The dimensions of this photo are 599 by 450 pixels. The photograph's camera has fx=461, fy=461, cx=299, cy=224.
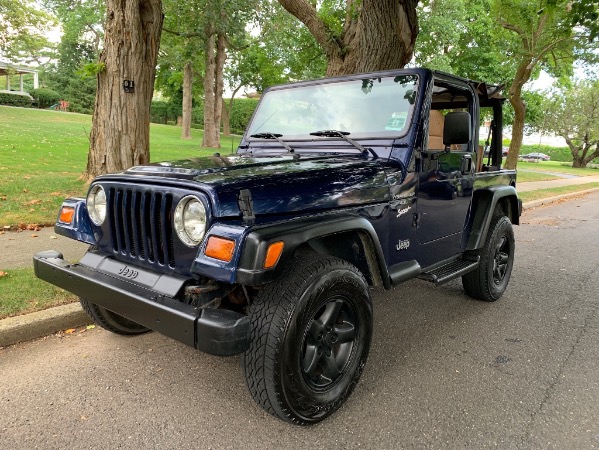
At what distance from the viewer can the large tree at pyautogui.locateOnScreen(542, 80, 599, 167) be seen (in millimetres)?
41312

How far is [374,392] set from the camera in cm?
282

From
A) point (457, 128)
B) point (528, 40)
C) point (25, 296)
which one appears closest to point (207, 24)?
point (528, 40)

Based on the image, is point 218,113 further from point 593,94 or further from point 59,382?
point 593,94

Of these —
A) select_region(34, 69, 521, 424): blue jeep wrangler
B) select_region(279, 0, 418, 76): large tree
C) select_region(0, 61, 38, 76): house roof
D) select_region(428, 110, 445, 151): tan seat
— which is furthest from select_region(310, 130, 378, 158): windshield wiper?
select_region(0, 61, 38, 76): house roof

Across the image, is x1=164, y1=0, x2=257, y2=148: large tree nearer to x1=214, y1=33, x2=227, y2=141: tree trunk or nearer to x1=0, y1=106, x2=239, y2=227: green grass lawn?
x1=214, y1=33, x2=227, y2=141: tree trunk

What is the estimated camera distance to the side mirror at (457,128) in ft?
10.6

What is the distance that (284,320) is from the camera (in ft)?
7.21

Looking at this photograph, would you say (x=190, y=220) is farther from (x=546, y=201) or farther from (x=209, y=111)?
(x=209, y=111)

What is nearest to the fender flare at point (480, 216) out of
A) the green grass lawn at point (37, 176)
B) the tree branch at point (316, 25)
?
the green grass lawn at point (37, 176)

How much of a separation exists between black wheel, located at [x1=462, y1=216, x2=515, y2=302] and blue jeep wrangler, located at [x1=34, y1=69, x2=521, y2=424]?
0.50 m

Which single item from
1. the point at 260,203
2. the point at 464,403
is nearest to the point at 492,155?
the point at 464,403

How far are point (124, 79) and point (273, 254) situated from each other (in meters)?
5.57

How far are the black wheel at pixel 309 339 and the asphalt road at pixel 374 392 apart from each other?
20cm

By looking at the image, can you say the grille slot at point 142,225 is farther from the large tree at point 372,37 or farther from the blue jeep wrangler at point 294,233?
the large tree at point 372,37
